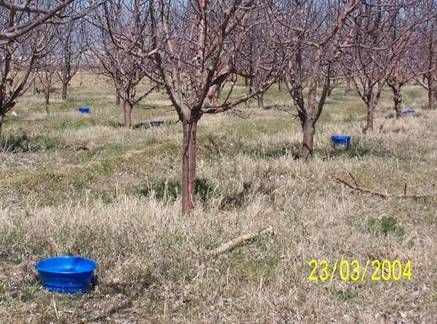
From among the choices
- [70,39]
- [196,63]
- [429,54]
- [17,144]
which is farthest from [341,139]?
[70,39]

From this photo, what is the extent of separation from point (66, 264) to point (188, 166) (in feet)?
6.32

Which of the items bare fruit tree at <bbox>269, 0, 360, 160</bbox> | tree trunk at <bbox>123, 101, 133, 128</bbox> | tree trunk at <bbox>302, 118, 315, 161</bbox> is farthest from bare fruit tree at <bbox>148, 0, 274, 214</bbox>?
tree trunk at <bbox>123, 101, 133, 128</bbox>

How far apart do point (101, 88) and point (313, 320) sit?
32.9m

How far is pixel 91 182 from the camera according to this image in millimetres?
8328

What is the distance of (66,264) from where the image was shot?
13.3 feet

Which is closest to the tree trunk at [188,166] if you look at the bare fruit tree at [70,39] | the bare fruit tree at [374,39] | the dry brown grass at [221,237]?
the dry brown grass at [221,237]

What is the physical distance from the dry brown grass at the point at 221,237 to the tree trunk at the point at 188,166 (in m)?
0.18

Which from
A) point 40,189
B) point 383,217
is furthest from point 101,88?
point 383,217

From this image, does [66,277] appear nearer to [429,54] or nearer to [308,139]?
[308,139]

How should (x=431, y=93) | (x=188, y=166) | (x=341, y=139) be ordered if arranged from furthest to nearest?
(x=431, y=93) → (x=341, y=139) → (x=188, y=166)

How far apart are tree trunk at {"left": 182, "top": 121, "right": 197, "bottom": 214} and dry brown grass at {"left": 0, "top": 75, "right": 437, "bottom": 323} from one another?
0.18 meters

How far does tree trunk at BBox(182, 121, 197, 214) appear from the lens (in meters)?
5.68

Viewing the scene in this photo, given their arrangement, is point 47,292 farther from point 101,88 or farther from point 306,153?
point 101,88

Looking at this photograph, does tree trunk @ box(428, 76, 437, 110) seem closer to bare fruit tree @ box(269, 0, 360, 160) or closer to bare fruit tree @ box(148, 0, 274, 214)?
bare fruit tree @ box(269, 0, 360, 160)
